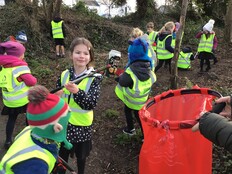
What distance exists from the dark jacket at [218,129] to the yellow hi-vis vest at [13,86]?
294 cm

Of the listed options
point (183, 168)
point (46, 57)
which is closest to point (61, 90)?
point (183, 168)

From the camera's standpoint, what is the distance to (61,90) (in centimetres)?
288

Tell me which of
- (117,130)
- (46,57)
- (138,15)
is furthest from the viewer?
(138,15)

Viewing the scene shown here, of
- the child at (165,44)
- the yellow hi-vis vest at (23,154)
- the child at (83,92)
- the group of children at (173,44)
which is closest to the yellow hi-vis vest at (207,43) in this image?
the group of children at (173,44)

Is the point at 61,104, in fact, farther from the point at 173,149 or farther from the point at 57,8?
the point at 57,8

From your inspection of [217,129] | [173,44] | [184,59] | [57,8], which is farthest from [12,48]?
[57,8]

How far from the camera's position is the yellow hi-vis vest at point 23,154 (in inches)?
80.1

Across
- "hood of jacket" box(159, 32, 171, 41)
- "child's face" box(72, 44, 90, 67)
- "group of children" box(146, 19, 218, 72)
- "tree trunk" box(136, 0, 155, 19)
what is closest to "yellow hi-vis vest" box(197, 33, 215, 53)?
"group of children" box(146, 19, 218, 72)

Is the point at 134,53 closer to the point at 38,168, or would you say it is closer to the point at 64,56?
the point at 38,168

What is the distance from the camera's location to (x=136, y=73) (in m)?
4.41

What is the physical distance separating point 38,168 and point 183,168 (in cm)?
131

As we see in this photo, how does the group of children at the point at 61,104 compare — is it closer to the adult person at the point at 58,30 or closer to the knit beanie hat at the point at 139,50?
the knit beanie hat at the point at 139,50

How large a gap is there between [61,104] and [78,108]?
952 mm

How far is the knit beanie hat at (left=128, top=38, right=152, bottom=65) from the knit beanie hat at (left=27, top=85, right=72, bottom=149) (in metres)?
2.41
